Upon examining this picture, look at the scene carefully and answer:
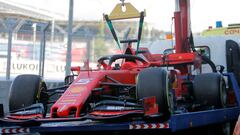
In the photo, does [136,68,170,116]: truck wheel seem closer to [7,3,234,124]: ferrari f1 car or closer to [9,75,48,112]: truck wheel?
[7,3,234,124]: ferrari f1 car

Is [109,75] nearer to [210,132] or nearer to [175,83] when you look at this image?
[175,83]

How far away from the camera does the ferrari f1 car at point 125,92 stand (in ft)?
17.7

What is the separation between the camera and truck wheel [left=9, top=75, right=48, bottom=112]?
6293 millimetres

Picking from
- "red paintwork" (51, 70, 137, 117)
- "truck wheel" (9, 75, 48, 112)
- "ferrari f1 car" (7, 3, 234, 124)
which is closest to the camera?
"ferrari f1 car" (7, 3, 234, 124)

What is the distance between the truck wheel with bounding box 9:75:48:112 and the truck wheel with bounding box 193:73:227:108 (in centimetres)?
193

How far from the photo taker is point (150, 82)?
5.46 meters

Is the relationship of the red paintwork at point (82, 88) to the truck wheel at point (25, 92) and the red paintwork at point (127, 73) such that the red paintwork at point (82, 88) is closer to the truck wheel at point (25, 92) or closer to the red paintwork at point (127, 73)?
the red paintwork at point (127, 73)

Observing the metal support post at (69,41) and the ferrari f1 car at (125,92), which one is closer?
the ferrari f1 car at (125,92)

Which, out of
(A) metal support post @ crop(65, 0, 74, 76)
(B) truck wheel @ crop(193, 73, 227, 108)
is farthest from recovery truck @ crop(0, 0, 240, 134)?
(A) metal support post @ crop(65, 0, 74, 76)

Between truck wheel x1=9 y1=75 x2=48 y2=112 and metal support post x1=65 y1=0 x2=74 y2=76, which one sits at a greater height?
metal support post x1=65 y1=0 x2=74 y2=76

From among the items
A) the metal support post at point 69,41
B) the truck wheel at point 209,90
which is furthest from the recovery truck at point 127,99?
the metal support post at point 69,41

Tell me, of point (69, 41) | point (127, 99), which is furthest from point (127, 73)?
point (69, 41)

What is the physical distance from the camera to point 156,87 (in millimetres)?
5434

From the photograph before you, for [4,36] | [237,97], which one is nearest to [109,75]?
[237,97]
